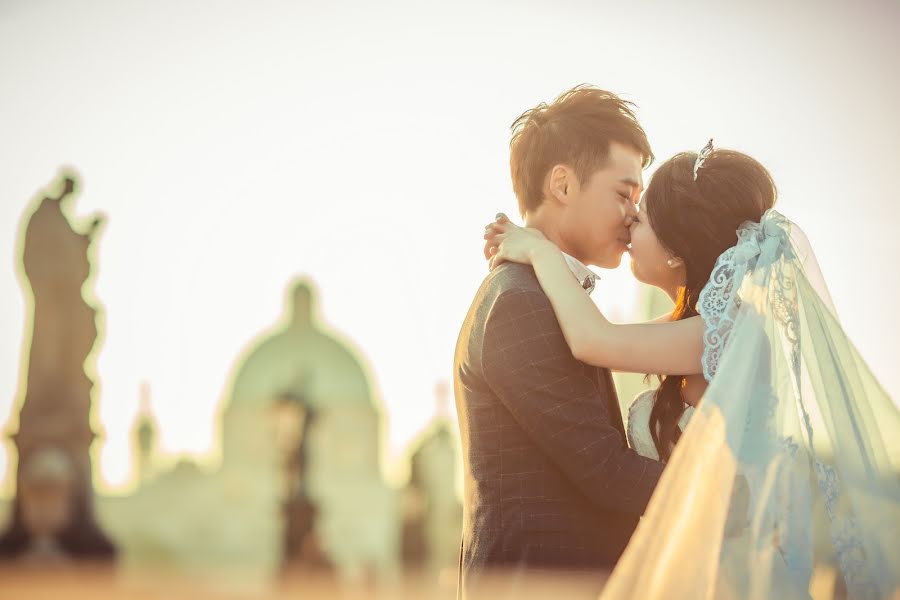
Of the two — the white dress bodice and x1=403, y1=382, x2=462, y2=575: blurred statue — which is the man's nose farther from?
x1=403, y1=382, x2=462, y2=575: blurred statue

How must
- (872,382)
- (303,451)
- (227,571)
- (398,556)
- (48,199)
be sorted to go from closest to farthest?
(872,382) < (48,199) < (303,451) < (398,556) < (227,571)

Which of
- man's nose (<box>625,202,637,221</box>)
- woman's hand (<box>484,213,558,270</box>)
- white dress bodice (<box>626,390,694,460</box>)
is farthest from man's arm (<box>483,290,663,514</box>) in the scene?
man's nose (<box>625,202,637,221</box>)

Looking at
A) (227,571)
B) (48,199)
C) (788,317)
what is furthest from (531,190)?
(227,571)

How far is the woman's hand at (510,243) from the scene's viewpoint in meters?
3.94

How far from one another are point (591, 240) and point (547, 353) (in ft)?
2.18

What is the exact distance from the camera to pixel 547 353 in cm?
365

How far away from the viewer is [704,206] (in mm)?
3953

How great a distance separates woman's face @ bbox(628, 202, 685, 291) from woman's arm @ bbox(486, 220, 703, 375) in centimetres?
29

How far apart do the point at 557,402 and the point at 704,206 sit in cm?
90

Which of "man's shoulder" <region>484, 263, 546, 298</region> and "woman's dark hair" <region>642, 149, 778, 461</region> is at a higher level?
"woman's dark hair" <region>642, 149, 778, 461</region>

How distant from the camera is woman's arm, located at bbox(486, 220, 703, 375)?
365cm

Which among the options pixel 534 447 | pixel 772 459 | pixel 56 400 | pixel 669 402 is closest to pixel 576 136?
pixel 669 402

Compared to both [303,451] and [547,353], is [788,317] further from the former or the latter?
[303,451]

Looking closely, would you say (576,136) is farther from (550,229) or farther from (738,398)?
(738,398)
